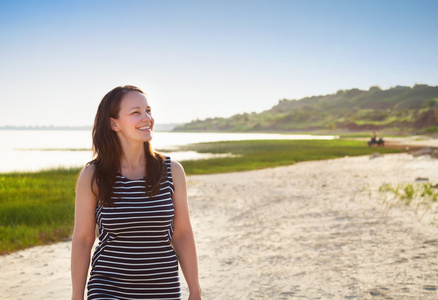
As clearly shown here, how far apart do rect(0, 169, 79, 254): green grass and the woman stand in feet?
23.3

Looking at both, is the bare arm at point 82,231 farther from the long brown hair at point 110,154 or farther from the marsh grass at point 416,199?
the marsh grass at point 416,199

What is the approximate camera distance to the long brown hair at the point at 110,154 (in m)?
2.74

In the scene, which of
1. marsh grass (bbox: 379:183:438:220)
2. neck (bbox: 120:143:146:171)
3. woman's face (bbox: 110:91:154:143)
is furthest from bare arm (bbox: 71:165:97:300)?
marsh grass (bbox: 379:183:438:220)

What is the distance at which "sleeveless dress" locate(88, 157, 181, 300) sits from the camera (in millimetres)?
2660

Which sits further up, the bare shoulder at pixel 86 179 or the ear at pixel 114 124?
the ear at pixel 114 124

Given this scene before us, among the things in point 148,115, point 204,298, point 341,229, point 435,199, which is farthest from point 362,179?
point 148,115

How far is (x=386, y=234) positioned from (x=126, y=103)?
7.86 m

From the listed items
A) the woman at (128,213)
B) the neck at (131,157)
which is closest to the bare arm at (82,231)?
the woman at (128,213)

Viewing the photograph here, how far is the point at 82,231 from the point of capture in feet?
9.01

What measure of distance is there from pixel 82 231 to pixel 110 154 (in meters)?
0.55

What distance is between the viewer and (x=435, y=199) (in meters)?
12.0

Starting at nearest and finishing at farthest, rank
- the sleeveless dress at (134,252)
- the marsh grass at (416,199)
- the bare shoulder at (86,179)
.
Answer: the sleeveless dress at (134,252) < the bare shoulder at (86,179) < the marsh grass at (416,199)

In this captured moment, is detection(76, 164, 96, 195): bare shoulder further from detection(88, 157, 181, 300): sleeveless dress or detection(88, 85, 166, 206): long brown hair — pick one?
detection(88, 157, 181, 300): sleeveless dress

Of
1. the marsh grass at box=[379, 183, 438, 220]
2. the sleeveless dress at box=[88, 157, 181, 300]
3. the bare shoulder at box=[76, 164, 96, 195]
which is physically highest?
the bare shoulder at box=[76, 164, 96, 195]
